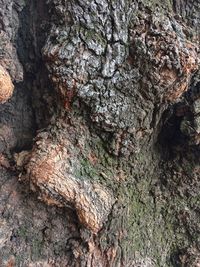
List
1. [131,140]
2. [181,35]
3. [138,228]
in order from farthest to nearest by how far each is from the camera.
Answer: [138,228] < [131,140] < [181,35]

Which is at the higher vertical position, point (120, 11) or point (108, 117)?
point (120, 11)

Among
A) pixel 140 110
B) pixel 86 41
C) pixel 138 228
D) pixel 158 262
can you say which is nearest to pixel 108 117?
pixel 140 110

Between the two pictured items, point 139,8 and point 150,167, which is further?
point 150,167

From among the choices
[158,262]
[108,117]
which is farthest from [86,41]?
[158,262]

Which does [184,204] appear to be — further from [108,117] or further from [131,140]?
[108,117]

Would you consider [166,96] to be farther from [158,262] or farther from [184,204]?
[158,262]

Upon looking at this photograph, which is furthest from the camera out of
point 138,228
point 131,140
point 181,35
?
point 138,228

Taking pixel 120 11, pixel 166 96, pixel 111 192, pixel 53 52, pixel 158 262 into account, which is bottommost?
pixel 158 262
